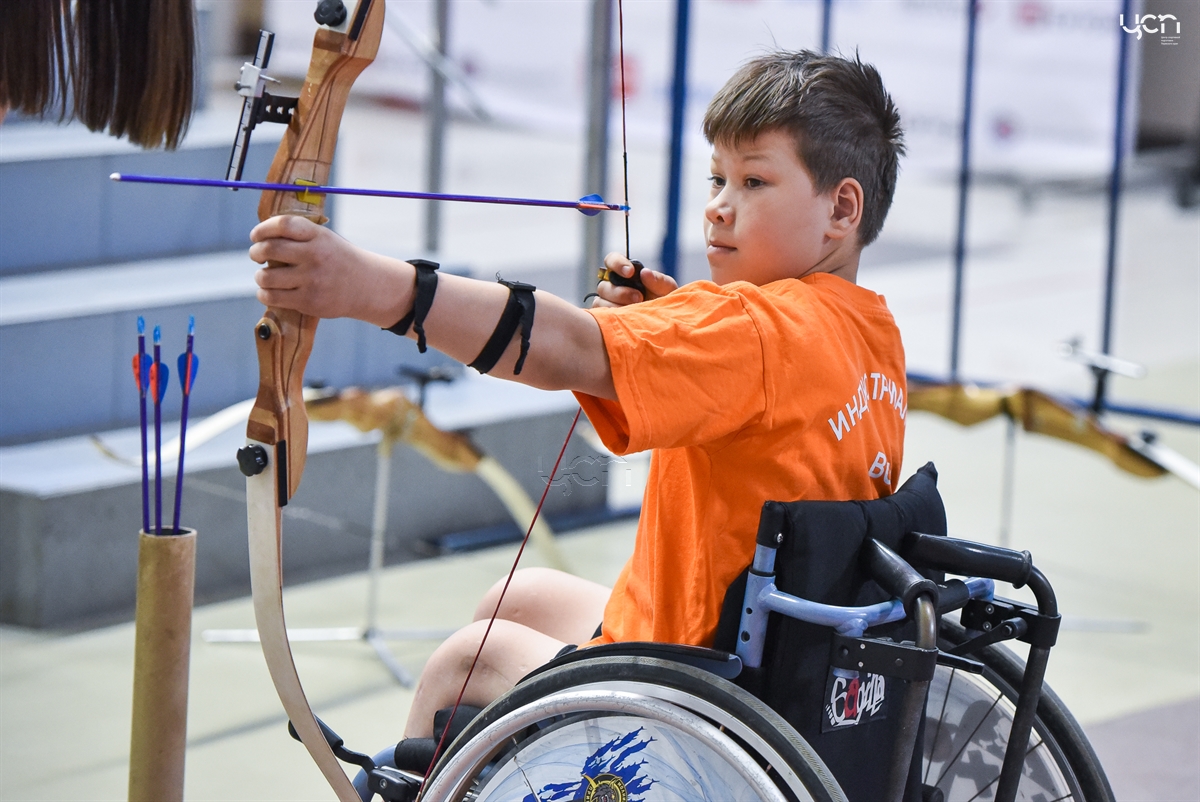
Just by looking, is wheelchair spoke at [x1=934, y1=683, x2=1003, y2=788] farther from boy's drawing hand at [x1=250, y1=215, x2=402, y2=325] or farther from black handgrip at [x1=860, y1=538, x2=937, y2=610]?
boy's drawing hand at [x1=250, y1=215, x2=402, y2=325]

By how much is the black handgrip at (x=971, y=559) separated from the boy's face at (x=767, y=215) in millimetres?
275

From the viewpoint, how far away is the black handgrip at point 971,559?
51.4 inches

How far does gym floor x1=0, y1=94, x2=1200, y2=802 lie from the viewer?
2312 mm

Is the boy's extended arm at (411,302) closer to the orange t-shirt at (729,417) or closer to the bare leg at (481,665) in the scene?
the orange t-shirt at (729,417)

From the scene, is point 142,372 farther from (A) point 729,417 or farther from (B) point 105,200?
(B) point 105,200

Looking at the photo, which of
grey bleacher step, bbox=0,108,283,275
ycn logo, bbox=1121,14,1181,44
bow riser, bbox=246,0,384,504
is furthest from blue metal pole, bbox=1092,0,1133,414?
bow riser, bbox=246,0,384,504

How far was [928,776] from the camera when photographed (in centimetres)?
158

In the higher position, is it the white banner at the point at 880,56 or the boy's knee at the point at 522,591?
the white banner at the point at 880,56

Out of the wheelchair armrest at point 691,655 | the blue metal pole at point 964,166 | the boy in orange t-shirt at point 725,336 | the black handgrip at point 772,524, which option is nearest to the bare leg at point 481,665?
the boy in orange t-shirt at point 725,336

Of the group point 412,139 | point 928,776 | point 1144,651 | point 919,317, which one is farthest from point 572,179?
point 928,776

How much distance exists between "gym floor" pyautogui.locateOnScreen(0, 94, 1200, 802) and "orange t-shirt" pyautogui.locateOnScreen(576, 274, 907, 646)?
1042 millimetres

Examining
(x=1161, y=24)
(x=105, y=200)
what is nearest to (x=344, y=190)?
(x=105, y=200)

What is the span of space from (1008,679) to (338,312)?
0.77 meters

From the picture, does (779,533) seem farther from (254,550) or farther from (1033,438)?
(1033,438)
